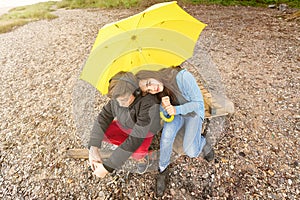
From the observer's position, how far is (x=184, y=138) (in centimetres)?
262

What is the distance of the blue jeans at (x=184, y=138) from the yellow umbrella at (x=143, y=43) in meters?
0.63

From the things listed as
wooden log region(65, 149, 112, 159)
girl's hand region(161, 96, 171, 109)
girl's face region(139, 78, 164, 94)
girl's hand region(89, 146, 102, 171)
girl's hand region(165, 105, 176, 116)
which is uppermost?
girl's face region(139, 78, 164, 94)

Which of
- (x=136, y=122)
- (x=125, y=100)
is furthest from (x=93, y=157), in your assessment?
(x=125, y=100)

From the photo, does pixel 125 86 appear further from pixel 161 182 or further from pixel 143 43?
pixel 161 182

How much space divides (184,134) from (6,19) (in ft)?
43.1

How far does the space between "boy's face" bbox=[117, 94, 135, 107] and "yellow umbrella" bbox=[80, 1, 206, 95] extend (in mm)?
438

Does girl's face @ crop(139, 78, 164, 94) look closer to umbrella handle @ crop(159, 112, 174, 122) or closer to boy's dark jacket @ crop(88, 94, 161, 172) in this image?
boy's dark jacket @ crop(88, 94, 161, 172)

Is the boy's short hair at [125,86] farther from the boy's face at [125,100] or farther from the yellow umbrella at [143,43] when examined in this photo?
the yellow umbrella at [143,43]

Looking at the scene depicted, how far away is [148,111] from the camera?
2.15m

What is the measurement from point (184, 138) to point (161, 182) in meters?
0.62

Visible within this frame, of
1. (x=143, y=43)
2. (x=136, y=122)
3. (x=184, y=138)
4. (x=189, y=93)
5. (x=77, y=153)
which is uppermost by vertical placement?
(x=143, y=43)

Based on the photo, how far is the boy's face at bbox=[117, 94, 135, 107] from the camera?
207cm

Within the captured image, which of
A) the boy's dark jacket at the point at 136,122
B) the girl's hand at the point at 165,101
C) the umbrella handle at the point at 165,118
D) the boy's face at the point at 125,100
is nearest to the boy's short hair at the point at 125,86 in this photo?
the boy's face at the point at 125,100

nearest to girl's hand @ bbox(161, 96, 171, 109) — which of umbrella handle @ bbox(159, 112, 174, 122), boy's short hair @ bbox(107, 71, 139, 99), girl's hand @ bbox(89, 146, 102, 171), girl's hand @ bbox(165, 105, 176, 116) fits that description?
girl's hand @ bbox(165, 105, 176, 116)
